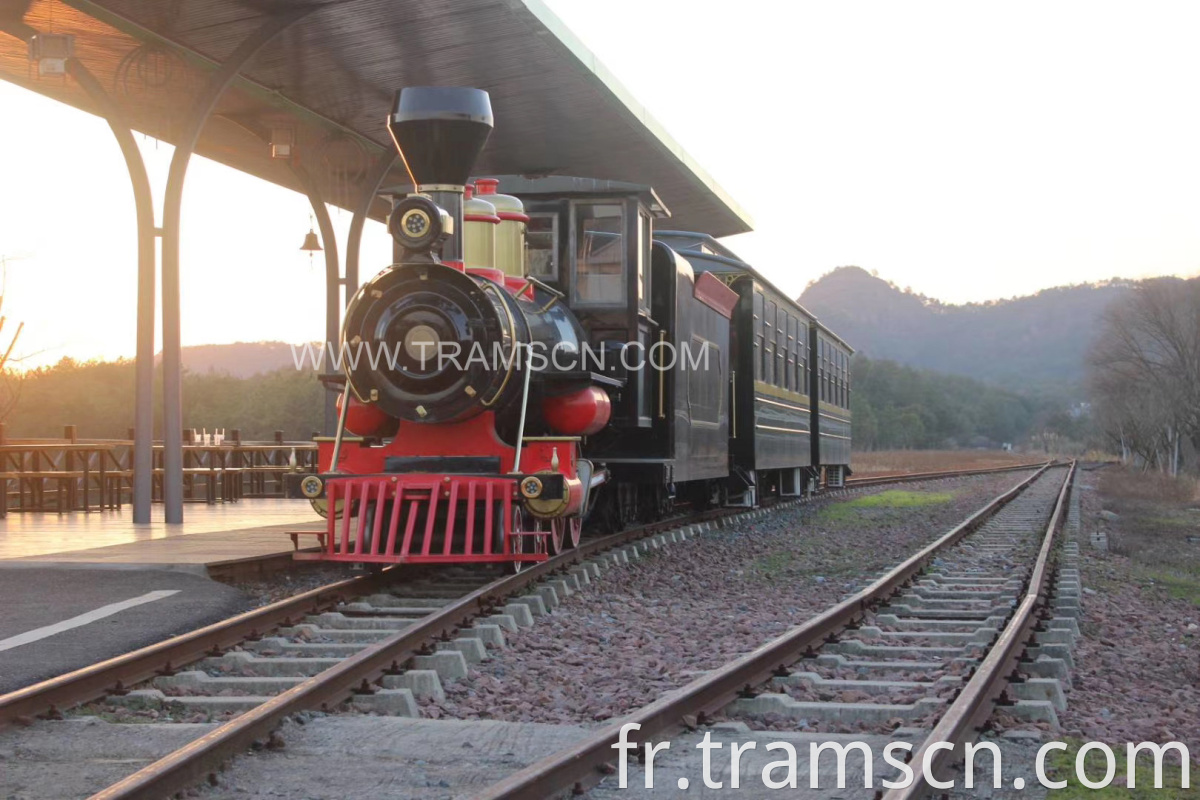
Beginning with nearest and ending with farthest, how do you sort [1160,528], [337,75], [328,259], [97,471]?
1. [337,75]
2. [97,471]
3. [328,259]
4. [1160,528]

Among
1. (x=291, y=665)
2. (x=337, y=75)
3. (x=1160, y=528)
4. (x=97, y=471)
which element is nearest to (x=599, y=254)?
(x=337, y=75)

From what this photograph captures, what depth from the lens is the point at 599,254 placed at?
10602 millimetres

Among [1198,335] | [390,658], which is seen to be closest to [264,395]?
[1198,335]

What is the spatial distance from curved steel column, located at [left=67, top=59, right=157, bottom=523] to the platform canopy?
58 centimetres

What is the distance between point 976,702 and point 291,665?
299 cm

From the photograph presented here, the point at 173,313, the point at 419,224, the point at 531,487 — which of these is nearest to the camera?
the point at 531,487

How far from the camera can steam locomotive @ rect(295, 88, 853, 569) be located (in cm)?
868

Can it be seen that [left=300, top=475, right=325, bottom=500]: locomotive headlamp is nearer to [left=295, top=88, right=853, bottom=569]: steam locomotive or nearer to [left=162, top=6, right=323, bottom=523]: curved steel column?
[left=295, top=88, right=853, bottom=569]: steam locomotive

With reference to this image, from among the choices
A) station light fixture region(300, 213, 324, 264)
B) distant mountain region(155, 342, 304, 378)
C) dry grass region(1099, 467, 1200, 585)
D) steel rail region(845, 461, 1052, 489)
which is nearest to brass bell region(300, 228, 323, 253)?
station light fixture region(300, 213, 324, 264)

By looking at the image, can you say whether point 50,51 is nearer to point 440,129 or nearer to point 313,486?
point 440,129

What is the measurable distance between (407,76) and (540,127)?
233 cm

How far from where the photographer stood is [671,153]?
57.6ft

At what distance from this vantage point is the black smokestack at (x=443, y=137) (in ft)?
29.5

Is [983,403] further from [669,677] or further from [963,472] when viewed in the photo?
[669,677]
